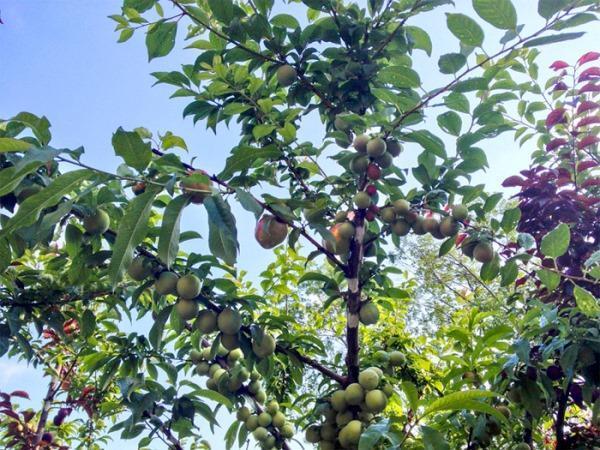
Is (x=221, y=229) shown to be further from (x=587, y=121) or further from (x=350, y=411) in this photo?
(x=587, y=121)

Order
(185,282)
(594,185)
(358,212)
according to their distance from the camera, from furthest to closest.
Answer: (594,185)
(358,212)
(185,282)

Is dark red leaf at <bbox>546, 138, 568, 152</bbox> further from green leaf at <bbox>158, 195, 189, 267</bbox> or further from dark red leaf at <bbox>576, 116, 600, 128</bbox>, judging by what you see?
green leaf at <bbox>158, 195, 189, 267</bbox>

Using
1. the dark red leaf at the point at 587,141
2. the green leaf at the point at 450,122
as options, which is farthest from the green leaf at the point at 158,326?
the dark red leaf at the point at 587,141

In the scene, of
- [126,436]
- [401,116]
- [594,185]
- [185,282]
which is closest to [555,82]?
[594,185]

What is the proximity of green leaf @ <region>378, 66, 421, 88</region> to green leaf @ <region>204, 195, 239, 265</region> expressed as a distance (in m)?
0.80

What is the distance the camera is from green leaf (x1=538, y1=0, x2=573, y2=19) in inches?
52.7

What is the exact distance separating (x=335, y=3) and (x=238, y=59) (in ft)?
1.48

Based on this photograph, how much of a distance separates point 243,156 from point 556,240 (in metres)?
1.08

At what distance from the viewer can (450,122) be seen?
6.03 ft

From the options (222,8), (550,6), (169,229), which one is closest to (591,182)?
(550,6)

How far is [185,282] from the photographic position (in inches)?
67.7

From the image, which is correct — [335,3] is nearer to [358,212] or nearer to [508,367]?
[358,212]

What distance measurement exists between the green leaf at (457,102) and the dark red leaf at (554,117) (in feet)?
2.85

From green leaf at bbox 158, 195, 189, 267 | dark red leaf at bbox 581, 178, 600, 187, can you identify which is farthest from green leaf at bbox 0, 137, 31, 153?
dark red leaf at bbox 581, 178, 600, 187
